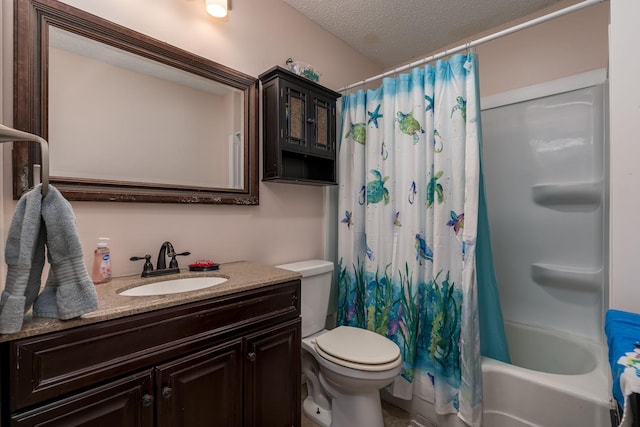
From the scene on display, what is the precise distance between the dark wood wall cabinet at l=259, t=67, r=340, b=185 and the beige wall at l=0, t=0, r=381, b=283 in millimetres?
161

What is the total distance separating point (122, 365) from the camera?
91 cm

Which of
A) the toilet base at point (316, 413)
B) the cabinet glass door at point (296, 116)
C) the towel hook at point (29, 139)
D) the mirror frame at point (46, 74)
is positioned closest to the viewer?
the towel hook at point (29, 139)

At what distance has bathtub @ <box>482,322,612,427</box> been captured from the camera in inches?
48.6

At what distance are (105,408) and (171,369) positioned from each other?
7.7 inches

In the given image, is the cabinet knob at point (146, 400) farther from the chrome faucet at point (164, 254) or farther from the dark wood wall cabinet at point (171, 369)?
the chrome faucet at point (164, 254)

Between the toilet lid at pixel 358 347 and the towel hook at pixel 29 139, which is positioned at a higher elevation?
the towel hook at pixel 29 139

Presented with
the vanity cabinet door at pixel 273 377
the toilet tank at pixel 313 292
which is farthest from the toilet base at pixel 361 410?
the toilet tank at pixel 313 292

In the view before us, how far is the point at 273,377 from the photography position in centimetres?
134

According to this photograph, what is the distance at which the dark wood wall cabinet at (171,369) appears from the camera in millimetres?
781

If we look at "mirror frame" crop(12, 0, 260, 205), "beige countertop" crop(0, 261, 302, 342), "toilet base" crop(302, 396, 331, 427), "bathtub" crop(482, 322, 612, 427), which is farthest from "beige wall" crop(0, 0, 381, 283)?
"bathtub" crop(482, 322, 612, 427)

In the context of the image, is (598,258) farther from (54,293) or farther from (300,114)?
(54,293)

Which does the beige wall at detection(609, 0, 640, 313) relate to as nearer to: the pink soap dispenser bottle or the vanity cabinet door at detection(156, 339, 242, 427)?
the vanity cabinet door at detection(156, 339, 242, 427)

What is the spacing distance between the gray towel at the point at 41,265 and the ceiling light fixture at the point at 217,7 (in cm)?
126

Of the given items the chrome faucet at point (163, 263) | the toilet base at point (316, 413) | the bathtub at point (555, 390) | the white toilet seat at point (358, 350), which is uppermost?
the chrome faucet at point (163, 263)
